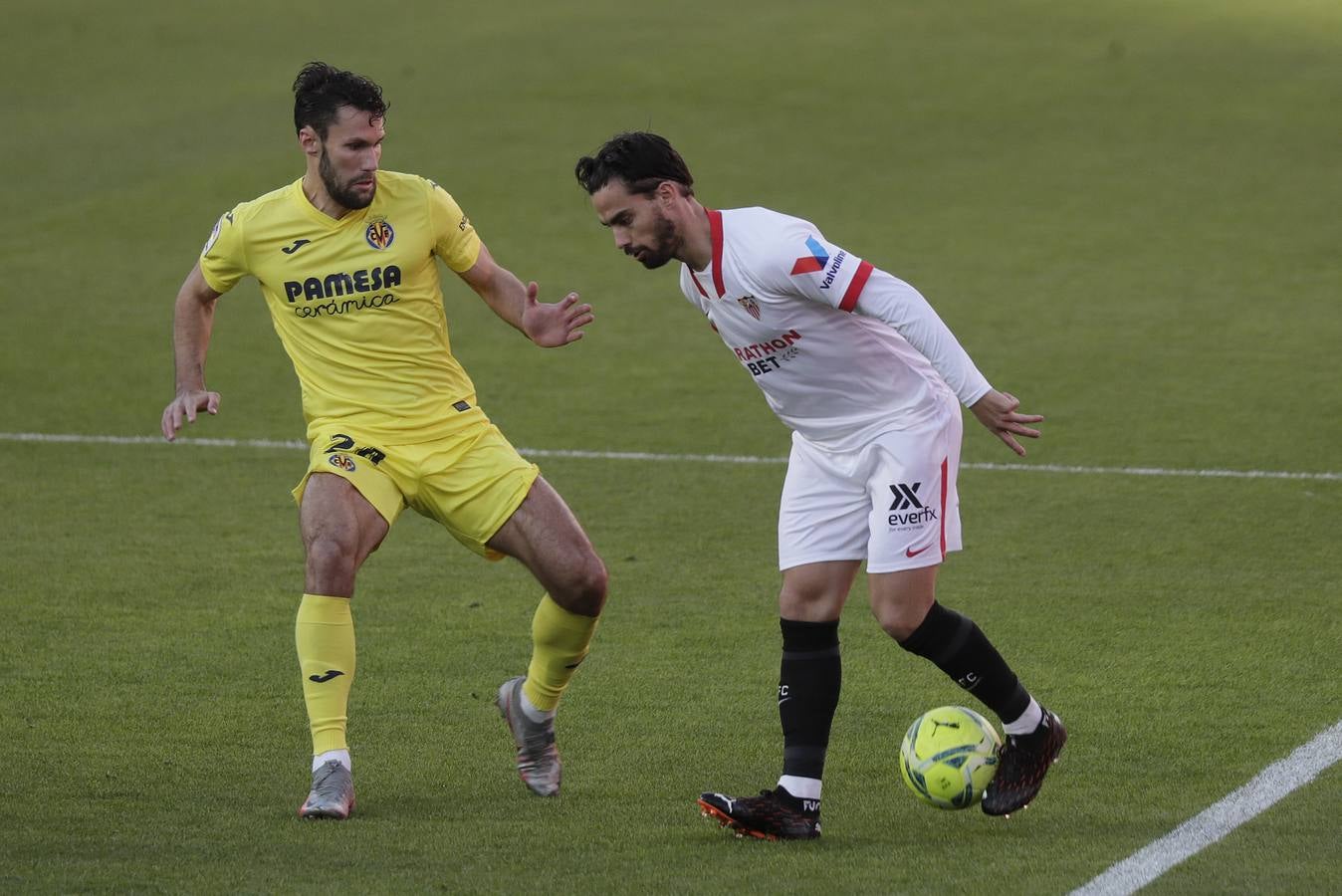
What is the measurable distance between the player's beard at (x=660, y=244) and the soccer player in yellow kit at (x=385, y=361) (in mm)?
656

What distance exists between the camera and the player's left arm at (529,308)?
6027 mm

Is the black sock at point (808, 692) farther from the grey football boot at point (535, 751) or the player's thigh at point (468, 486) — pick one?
the player's thigh at point (468, 486)

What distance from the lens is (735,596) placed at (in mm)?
8352

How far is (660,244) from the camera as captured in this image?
5.42 meters

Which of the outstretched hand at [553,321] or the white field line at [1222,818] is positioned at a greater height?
the outstretched hand at [553,321]

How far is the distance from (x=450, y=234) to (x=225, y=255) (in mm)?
713

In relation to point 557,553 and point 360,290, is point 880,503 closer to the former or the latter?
point 557,553

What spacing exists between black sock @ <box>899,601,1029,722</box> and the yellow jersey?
166 cm

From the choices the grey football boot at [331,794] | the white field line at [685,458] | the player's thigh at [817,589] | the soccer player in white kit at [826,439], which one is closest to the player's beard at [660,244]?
the soccer player in white kit at [826,439]

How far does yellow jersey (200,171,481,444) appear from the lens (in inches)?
239

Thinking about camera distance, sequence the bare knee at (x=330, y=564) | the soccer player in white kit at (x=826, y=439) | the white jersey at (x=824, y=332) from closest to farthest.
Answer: the white jersey at (x=824, y=332) → the soccer player in white kit at (x=826, y=439) → the bare knee at (x=330, y=564)

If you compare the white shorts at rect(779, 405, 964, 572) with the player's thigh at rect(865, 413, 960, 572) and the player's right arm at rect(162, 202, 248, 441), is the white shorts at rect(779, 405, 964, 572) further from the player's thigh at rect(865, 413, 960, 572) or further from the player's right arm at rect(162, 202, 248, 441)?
the player's right arm at rect(162, 202, 248, 441)

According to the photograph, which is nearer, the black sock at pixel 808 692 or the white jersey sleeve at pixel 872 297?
the white jersey sleeve at pixel 872 297

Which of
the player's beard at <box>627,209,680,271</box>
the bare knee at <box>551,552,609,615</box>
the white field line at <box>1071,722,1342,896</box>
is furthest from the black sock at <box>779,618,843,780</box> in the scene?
the player's beard at <box>627,209,680,271</box>
